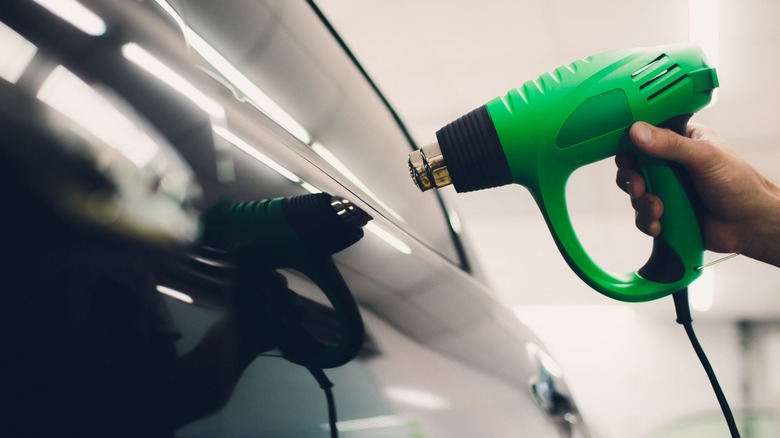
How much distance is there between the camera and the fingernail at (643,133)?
0.44 metres

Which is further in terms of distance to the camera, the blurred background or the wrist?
the blurred background

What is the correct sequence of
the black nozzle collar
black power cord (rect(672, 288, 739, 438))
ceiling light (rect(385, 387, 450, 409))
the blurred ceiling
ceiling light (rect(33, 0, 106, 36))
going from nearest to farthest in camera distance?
1. ceiling light (rect(33, 0, 106, 36))
2. ceiling light (rect(385, 387, 450, 409))
3. the black nozzle collar
4. black power cord (rect(672, 288, 739, 438))
5. the blurred ceiling

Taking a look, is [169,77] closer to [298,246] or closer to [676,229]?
[298,246]

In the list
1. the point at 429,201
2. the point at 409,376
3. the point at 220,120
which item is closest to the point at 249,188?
the point at 220,120

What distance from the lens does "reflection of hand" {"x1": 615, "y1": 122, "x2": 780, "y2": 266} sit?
1.54 feet

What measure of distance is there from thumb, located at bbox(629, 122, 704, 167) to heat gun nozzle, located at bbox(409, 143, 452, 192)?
0.17m

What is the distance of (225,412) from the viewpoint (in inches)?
9.1

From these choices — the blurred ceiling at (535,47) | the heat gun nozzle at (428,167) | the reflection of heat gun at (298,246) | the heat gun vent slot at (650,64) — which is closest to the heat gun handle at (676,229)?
the heat gun vent slot at (650,64)

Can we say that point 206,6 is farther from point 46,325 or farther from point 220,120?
point 46,325

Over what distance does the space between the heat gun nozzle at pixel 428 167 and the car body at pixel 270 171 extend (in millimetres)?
49

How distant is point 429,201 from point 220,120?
1.55ft

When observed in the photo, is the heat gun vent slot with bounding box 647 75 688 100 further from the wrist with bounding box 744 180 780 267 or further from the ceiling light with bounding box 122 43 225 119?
the ceiling light with bounding box 122 43 225 119

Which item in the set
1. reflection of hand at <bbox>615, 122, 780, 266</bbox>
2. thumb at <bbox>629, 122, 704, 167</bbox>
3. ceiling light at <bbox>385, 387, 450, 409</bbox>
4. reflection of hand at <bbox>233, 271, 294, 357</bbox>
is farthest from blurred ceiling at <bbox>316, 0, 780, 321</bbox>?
reflection of hand at <bbox>233, 271, 294, 357</bbox>

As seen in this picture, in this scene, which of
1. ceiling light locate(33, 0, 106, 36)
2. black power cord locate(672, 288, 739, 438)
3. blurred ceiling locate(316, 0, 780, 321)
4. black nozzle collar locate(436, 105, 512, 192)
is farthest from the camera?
blurred ceiling locate(316, 0, 780, 321)
